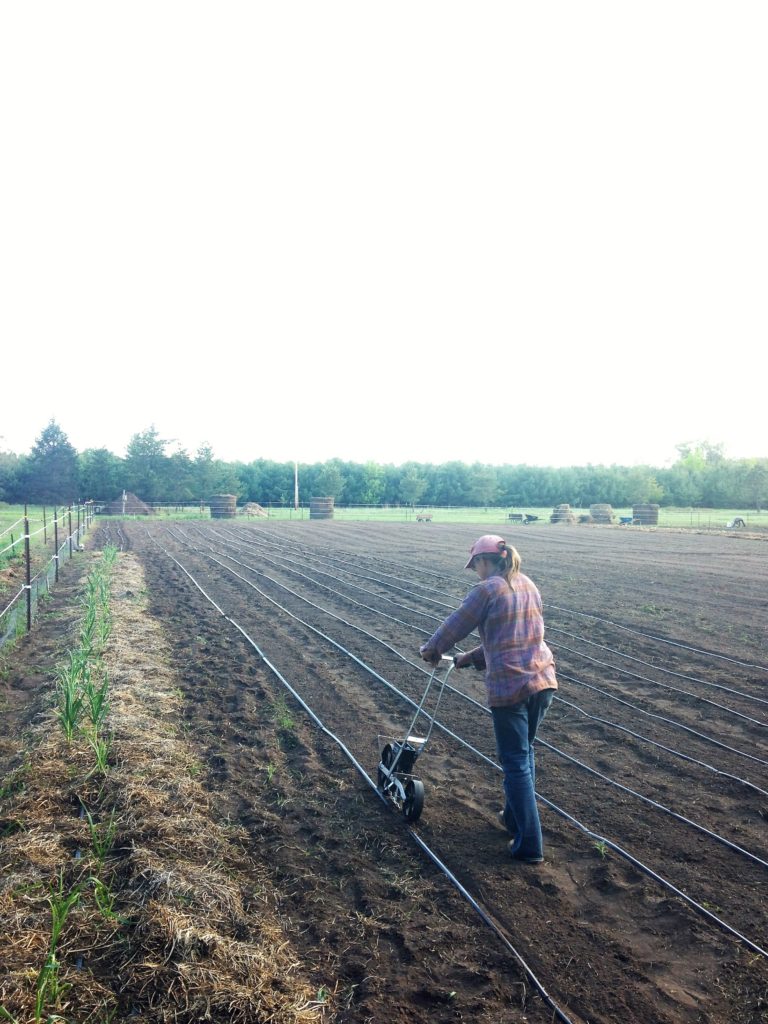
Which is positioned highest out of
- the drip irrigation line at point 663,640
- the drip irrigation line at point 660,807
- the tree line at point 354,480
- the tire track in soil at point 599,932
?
the tree line at point 354,480

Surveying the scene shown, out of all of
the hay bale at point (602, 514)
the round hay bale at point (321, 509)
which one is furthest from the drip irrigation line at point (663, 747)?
the hay bale at point (602, 514)

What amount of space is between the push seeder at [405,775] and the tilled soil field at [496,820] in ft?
0.39

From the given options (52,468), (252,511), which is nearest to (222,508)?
(252,511)

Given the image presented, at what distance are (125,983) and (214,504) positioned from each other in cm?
4952

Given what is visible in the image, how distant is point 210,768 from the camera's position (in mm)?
5910

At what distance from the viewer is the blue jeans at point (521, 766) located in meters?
4.47

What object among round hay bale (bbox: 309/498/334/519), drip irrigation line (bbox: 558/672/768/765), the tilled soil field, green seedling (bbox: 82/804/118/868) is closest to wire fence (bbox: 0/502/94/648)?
the tilled soil field

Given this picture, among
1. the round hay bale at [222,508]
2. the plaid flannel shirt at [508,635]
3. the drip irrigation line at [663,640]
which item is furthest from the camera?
the round hay bale at [222,508]

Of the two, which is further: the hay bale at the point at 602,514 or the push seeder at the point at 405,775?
the hay bale at the point at 602,514

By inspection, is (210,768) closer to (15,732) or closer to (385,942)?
(15,732)

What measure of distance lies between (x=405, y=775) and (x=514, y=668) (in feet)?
4.14

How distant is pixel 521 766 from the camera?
4.48 meters

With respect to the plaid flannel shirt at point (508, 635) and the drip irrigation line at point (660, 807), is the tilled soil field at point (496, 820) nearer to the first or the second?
the drip irrigation line at point (660, 807)

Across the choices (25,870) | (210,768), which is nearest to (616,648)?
(210,768)
